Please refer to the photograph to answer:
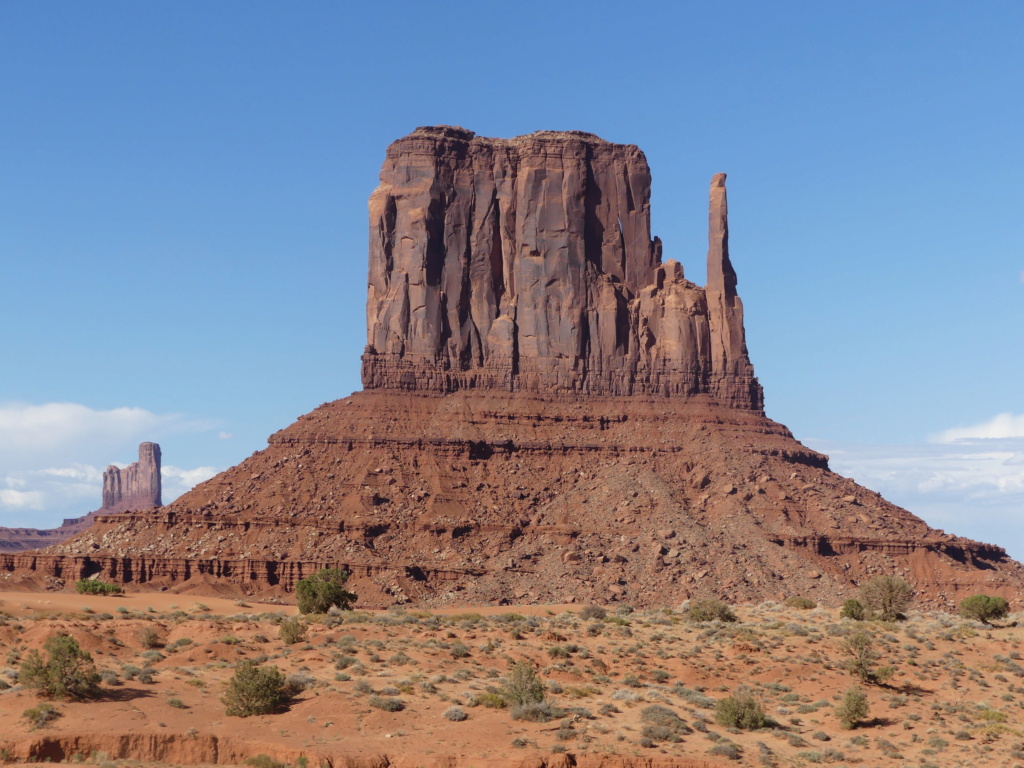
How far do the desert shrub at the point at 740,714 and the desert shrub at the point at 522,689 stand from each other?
564 cm

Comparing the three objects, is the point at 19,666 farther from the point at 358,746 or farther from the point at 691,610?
the point at 691,610

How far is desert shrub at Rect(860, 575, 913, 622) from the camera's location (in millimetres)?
70500

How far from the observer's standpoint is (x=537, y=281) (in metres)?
131

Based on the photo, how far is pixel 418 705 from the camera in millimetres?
46938

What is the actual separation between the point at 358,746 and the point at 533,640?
15.9m

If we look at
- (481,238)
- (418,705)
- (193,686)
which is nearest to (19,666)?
(193,686)

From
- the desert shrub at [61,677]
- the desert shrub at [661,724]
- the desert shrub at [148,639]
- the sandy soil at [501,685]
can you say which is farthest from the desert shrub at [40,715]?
the desert shrub at [661,724]

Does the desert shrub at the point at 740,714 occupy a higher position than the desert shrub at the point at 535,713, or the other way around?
the desert shrub at the point at 535,713

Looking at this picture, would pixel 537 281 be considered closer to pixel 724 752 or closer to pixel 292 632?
pixel 292 632

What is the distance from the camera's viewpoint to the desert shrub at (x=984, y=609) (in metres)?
71.5

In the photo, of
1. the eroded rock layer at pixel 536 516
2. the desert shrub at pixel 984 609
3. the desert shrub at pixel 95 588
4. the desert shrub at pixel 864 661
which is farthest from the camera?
the eroded rock layer at pixel 536 516

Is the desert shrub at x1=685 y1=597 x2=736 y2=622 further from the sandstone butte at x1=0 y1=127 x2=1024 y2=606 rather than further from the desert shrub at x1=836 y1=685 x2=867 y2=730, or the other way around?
the sandstone butte at x1=0 y1=127 x2=1024 y2=606

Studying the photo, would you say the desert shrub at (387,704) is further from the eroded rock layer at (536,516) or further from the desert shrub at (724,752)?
the eroded rock layer at (536,516)

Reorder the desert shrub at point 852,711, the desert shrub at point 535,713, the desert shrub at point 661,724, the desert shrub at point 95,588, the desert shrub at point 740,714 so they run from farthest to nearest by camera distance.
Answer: the desert shrub at point 95,588, the desert shrub at point 852,711, the desert shrub at point 740,714, the desert shrub at point 535,713, the desert shrub at point 661,724
